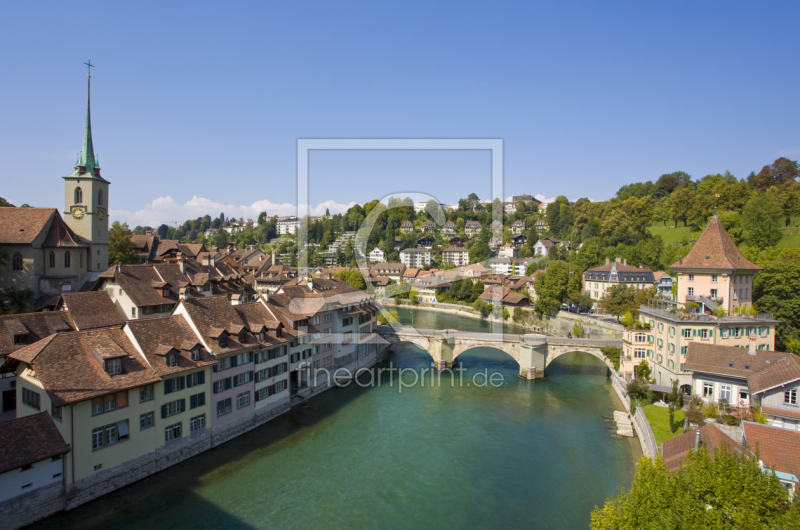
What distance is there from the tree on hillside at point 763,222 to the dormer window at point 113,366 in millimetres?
64118

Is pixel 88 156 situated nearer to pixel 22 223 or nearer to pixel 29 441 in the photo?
pixel 22 223

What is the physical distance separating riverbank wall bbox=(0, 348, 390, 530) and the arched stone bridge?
56.5ft

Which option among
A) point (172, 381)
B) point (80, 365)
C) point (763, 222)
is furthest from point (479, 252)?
point (80, 365)

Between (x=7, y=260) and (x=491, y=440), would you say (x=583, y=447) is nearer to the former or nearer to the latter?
(x=491, y=440)

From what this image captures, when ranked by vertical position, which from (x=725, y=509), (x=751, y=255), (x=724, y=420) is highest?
(x=751, y=255)

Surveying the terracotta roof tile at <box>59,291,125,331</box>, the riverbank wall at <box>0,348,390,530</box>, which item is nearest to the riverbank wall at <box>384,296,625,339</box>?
the riverbank wall at <box>0,348,390,530</box>

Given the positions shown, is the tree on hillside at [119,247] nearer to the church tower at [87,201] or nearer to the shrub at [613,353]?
the church tower at [87,201]

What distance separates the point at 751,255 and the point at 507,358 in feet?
86.9

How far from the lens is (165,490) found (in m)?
21.3

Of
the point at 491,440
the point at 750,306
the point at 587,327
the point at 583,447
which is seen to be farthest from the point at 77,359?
the point at 587,327

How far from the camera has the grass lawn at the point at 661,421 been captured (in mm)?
25078

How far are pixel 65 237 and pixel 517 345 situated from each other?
1601 inches

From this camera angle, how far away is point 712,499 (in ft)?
43.4

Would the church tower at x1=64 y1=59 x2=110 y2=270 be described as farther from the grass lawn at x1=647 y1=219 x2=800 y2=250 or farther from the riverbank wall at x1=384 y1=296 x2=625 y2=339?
the grass lawn at x1=647 y1=219 x2=800 y2=250
